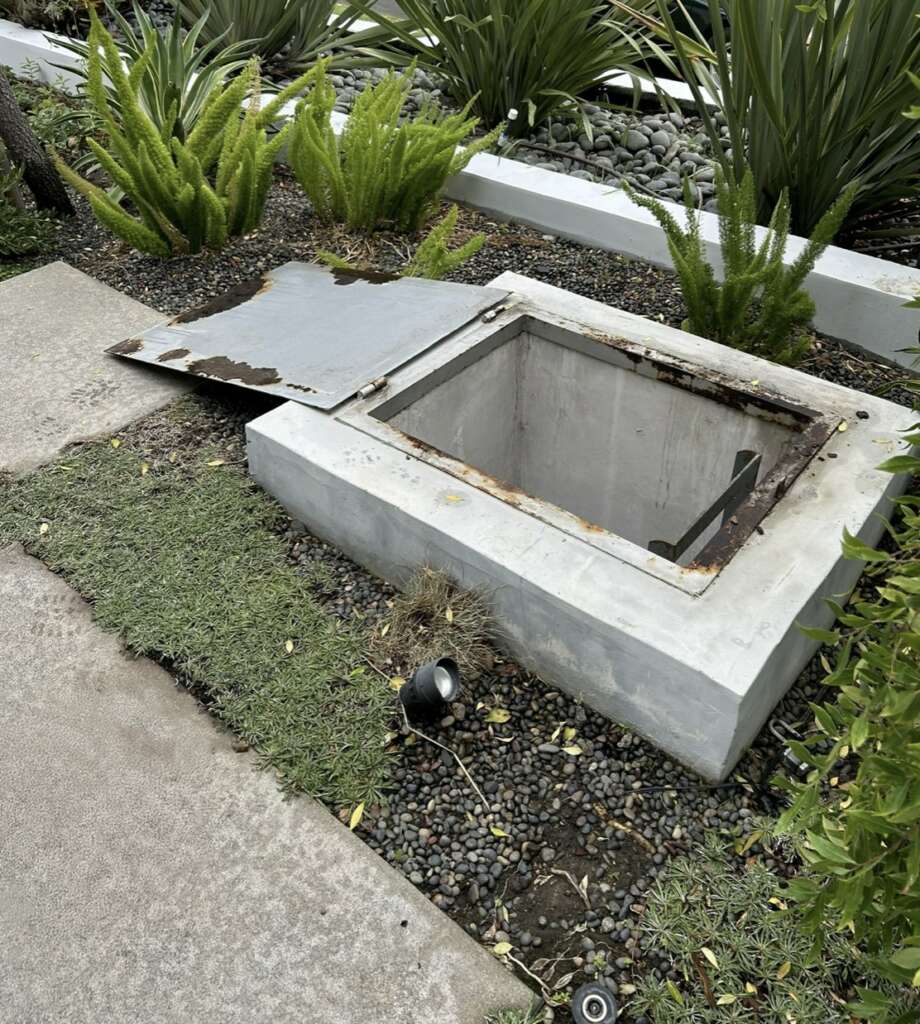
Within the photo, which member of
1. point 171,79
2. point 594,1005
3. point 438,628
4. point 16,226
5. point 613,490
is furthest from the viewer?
point 171,79

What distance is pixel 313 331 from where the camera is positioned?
2891 millimetres

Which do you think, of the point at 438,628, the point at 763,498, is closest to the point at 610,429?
the point at 763,498

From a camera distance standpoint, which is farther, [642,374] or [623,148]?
[623,148]

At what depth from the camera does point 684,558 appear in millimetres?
2979

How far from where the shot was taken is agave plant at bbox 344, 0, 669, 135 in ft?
13.1

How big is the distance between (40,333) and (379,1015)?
8.57ft

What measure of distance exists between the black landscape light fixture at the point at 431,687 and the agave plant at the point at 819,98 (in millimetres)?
2082

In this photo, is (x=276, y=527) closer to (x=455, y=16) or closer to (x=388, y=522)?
(x=388, y=522)

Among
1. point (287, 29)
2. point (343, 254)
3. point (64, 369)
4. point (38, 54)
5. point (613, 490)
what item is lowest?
point (613, 490)

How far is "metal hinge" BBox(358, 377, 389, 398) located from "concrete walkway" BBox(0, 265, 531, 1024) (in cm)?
90

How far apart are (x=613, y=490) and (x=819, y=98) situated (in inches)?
57.2

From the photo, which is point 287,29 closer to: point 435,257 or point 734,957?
point 435,257

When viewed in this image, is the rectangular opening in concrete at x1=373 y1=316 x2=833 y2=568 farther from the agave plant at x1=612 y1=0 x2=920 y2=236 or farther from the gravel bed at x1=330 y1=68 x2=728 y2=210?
the gravel bed at x1=330 y1=68 x2=728 y2=210

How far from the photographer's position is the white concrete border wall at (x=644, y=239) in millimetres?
3023
